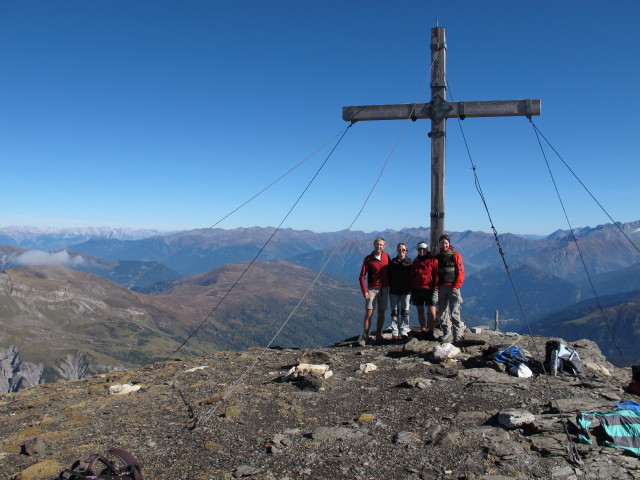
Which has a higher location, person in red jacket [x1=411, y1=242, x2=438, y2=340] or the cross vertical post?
the cross vertical post

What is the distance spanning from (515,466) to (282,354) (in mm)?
9661

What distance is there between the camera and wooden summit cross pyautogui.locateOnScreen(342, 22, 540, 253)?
13695 mm

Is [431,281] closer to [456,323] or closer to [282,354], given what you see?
[456,323]

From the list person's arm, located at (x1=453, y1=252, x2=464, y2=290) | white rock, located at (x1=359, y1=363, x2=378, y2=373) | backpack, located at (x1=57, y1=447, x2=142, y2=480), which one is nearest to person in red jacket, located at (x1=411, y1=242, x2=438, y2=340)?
person's arm, located at (x1=453, y1=252, x2=464, y2=290)

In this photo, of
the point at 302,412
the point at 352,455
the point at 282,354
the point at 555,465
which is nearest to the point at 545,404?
the point at 555,465

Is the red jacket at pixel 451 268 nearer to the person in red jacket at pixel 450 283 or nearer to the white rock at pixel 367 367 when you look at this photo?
the person in red jacket at pixel 450 283

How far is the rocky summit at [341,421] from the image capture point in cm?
661

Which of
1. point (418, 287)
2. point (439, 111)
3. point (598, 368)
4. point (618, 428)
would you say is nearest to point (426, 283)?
point (418, 287)

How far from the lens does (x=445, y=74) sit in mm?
13945

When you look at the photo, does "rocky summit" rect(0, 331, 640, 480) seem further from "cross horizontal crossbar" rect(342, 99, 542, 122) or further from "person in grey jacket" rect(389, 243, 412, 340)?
"cross horizontal crossbar" rect(342, 99, 542, 122)

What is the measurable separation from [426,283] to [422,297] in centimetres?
53

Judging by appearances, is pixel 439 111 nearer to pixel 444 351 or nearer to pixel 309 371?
pixel 444 351

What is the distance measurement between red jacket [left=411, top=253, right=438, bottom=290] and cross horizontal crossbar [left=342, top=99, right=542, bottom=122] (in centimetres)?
477

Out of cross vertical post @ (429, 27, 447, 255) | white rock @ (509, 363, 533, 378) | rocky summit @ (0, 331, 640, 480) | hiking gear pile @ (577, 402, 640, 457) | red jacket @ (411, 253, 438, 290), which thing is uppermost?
cross vertical post @ (429, 27, 447, 255)
